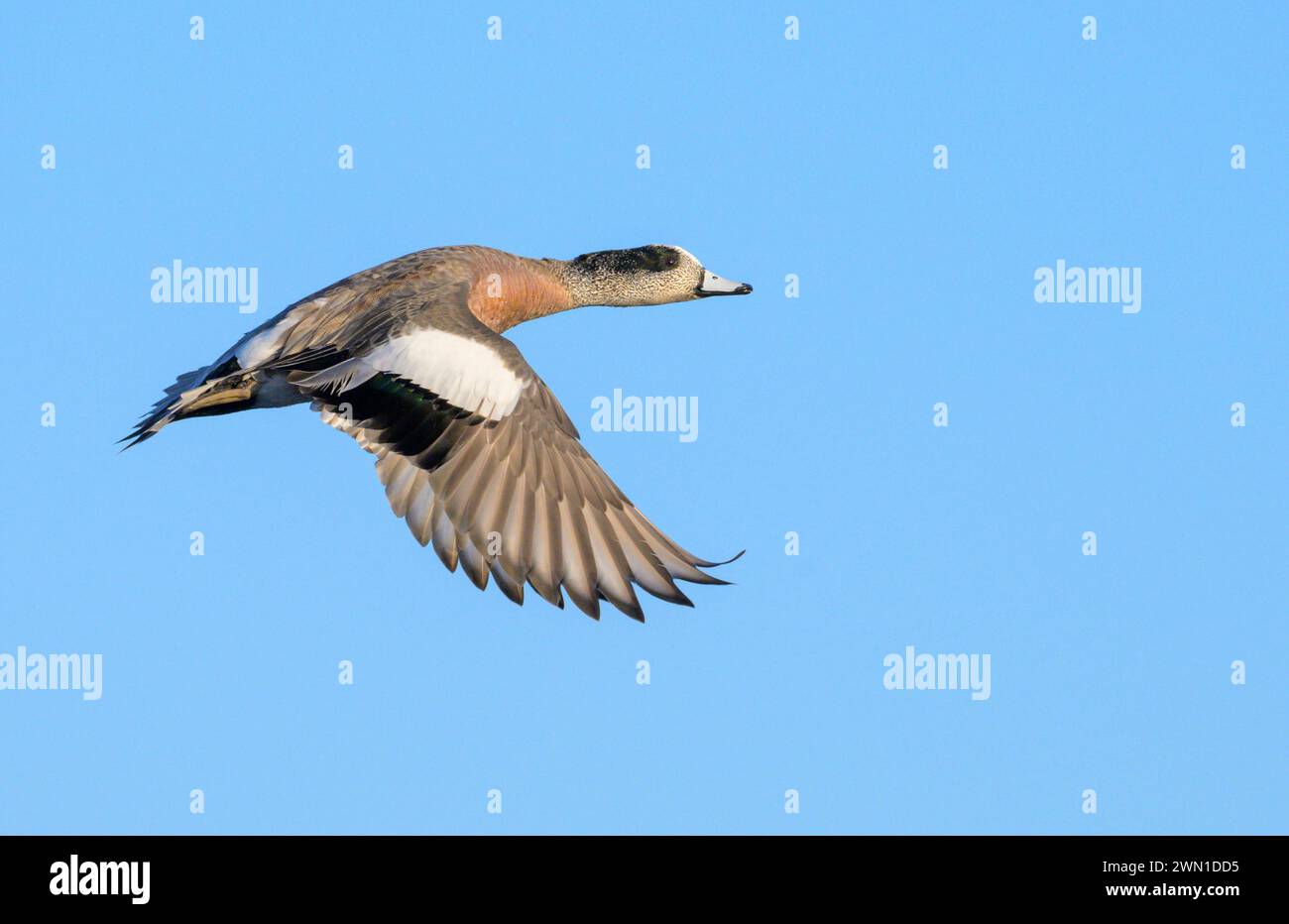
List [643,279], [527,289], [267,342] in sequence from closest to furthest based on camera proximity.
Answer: [267,342] < [527,289] < [643,279]

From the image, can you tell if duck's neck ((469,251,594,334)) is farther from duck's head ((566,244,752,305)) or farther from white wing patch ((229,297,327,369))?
white wing patch ((229,297,327,369))

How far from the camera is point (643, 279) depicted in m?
15.3

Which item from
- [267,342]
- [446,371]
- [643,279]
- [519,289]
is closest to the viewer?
[446,371]

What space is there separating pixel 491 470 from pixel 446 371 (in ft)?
2.27

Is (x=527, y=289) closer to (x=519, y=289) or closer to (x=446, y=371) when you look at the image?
(x=519, y=289)

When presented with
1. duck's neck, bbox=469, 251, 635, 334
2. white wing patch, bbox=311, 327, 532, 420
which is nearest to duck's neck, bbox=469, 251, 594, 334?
duck's neck, bbox=469, 251, 635, 334

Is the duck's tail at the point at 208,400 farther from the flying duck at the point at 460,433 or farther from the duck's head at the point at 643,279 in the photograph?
the duck's head at the point at 643,279

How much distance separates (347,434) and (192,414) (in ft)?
5.15

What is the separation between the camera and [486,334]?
40.1ft

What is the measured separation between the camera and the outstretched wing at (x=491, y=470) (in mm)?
11477

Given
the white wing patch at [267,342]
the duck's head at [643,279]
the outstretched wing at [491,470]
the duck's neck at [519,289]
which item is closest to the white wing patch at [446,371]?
the outstretched wing at [491,470]

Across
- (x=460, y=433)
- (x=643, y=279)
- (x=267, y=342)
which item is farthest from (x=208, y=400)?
(x=643, y=279)

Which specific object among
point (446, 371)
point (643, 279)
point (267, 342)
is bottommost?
point (446, 371)

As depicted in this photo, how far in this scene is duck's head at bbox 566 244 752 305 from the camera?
1514cm
